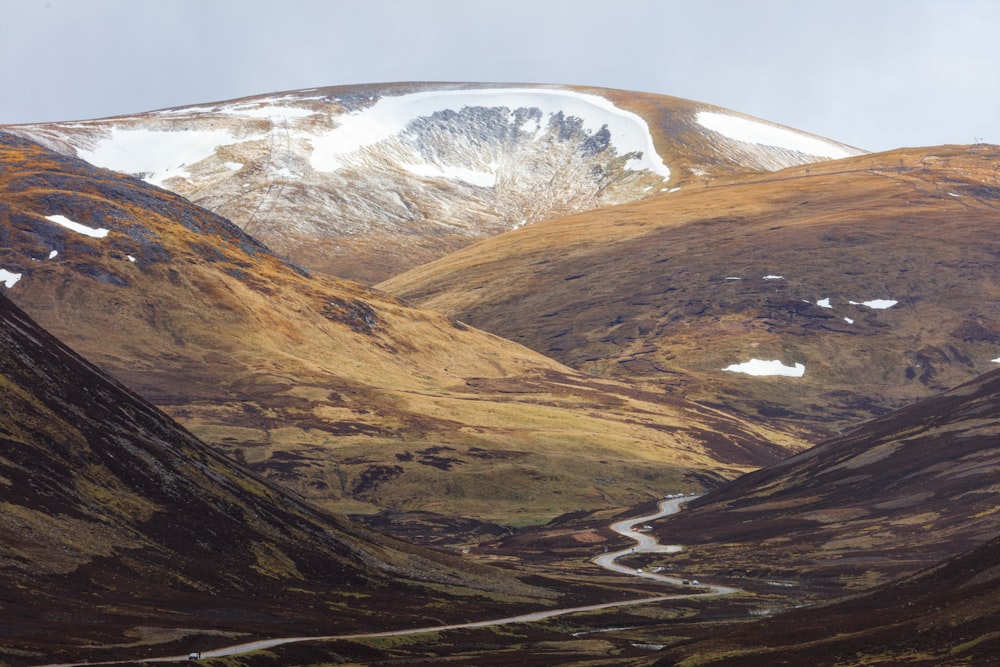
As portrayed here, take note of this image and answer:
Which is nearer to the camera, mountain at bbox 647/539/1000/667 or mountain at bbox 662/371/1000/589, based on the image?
mountain at bbox 647/539/1000/667

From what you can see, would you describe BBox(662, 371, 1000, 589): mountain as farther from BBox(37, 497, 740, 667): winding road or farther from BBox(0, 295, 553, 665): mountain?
BBox(0, 295, 553, 665): mountain

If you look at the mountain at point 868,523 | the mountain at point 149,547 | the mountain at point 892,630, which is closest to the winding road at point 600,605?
the mountain at point 149,547

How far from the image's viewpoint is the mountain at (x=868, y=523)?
153750 millimetres

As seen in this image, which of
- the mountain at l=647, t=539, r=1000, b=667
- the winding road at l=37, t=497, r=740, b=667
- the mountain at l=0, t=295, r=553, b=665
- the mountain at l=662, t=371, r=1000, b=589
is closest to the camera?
the mountain at l=647, t=539, r=1000, b=667

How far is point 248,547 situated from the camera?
4985 inches

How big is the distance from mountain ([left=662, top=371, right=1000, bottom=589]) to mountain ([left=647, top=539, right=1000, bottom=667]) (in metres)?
40.8

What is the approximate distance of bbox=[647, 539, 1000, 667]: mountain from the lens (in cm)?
7619

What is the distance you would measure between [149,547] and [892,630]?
6583 cm

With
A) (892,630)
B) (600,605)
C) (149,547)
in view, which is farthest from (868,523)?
(149,547)

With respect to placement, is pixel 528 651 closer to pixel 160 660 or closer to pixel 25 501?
pixel 160 660

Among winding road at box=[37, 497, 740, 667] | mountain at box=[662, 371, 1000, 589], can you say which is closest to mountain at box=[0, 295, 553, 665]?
winding road at box=[37, 497, 740, 667]

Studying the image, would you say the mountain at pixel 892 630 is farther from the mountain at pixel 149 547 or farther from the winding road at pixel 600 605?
the mountain at pixel 149 547

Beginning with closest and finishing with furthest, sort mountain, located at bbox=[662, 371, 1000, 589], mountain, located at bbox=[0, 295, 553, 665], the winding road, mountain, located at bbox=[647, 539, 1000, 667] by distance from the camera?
mountain, located at bbox=[647, 539, 1000, 667], the winding road, mountain, located at bbox=[0, 295, 553, 665], mountain, located at bbox=[662, 371, 1000, 589]

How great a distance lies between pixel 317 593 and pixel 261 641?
2829cm
